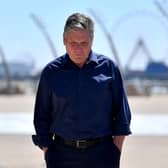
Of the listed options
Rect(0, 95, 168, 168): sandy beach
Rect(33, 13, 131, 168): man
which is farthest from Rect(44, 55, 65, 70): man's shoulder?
Rect(0, 95, 168, 168): sandy beach

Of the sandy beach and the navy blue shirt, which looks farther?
the sandy beach

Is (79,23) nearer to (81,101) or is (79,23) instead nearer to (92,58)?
(92,58)

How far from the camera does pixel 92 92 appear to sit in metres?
3.56

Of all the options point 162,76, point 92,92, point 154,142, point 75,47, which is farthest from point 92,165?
point 162,76

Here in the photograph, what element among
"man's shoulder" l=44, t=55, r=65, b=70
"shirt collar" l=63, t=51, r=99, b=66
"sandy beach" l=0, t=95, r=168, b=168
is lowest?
"sandy beach" l=0, t=95, r=168, b=168

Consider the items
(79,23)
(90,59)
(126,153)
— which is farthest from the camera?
(126,153)

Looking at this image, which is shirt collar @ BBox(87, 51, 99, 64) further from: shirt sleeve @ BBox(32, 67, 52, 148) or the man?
shirt sleeve @ BBox(32, 67, 52, 148)

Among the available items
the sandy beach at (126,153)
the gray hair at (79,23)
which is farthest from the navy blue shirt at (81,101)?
the sandy beach at (126,153)

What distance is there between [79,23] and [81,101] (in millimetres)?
435

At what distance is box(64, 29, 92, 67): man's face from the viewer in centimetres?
352

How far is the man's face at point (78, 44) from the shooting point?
3.52m

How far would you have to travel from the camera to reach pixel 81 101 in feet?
11.6

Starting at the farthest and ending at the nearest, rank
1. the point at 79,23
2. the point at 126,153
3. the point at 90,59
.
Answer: the point at 126,153 → the point at 90,59 → the point at 79,23

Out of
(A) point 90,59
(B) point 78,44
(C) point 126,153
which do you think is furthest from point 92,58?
(C) point 126,153
